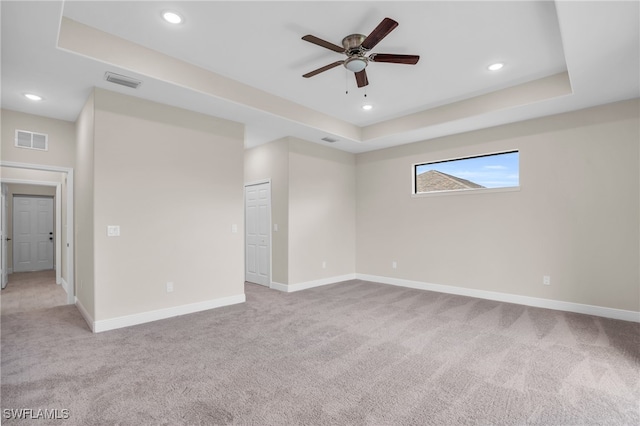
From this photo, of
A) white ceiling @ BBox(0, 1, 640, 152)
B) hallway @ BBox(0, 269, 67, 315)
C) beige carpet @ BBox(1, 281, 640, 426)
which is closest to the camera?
beige carpet @ BBox(1, 281, 640, 426)

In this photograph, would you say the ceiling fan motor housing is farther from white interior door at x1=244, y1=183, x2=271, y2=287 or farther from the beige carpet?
white interior door at x1=244, y1=183, x2=271, y2=287

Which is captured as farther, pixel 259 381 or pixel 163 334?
pixel 163 334

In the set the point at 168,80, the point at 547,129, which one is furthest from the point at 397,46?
the point at 547,129

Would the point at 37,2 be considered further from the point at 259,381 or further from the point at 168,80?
the point at 259,381

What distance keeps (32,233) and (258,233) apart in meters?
6.37

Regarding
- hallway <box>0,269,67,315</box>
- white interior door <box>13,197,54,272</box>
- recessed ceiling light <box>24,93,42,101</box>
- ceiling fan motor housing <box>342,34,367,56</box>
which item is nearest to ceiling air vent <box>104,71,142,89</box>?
recessed ceiling light <box>24,93,42,101</box>

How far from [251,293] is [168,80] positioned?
345cm

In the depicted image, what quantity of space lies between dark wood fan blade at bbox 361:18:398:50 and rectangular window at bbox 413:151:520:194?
329cm

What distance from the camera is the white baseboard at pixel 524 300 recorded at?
394 cm

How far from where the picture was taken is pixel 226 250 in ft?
15.2

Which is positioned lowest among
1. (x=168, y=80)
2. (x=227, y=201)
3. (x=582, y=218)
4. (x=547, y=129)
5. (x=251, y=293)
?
(x=251, y=293)

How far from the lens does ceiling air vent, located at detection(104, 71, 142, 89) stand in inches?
128

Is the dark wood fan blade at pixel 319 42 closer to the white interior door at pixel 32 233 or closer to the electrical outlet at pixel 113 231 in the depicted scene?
the electrical outlet at pixel 113 231

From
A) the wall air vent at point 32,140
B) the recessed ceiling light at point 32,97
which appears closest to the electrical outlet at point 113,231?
the recessed ceiling light at point 32,97
